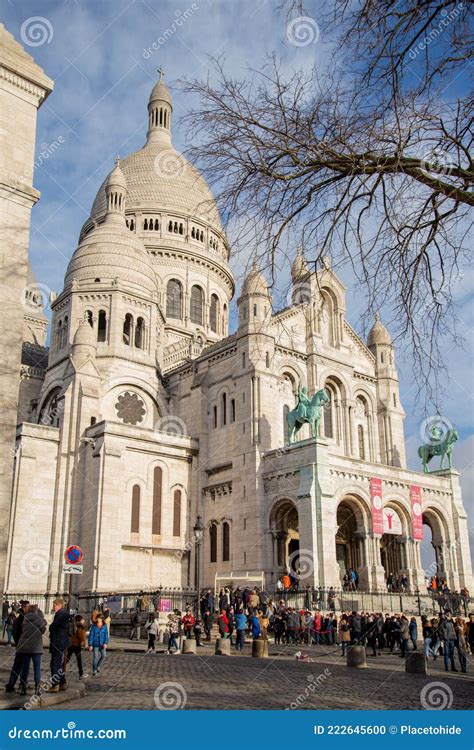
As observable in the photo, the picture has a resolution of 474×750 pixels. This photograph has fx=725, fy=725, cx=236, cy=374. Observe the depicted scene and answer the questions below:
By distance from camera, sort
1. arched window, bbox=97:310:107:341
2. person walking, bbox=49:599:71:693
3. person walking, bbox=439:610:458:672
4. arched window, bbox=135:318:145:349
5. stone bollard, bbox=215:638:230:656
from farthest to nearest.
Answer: arched window, bbox=135:318:145:349, arched window, bbox=97:310:107:341, stone bollard, bbox=215:638:230:656, person walking, bbox=439:610:458:672, person walking, bbox=49:599:71:693

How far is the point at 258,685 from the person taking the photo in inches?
560

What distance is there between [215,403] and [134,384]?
19.1 ft

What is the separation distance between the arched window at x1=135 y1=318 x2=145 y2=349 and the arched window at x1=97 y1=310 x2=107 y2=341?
2.36 metres

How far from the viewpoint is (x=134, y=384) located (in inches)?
1859

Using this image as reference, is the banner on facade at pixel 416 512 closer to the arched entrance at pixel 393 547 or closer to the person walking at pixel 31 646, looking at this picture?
the arched entrance at pixel 393 547

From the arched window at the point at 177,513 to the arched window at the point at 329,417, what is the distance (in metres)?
10.1

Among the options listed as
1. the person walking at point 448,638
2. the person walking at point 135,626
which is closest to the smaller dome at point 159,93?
the person walking at point 135,626

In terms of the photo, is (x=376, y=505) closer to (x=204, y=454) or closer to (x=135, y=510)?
(x=204, y=454)

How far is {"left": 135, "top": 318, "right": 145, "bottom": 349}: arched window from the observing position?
49.0 meters

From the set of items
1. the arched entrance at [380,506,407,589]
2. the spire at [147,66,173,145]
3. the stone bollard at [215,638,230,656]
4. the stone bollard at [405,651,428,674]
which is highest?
the spire at [147,66,173,145]

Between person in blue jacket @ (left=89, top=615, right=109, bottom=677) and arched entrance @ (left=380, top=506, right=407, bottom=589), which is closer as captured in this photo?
person in blue jacket @ (left=89, top=615, right=109, bottom=677)

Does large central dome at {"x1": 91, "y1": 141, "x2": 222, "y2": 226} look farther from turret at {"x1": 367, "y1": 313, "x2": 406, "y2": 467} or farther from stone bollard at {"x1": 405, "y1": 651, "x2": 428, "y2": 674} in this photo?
stone bollard at {"x1": 405, "y1": 651, "x2": 428, "y2": 674}

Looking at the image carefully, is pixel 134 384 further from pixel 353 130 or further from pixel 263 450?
pixel 353 130

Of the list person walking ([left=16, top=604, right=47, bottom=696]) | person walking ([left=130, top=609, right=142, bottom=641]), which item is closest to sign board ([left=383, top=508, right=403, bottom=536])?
person walking ([left=130, top=609, right=142, bottom=641])
